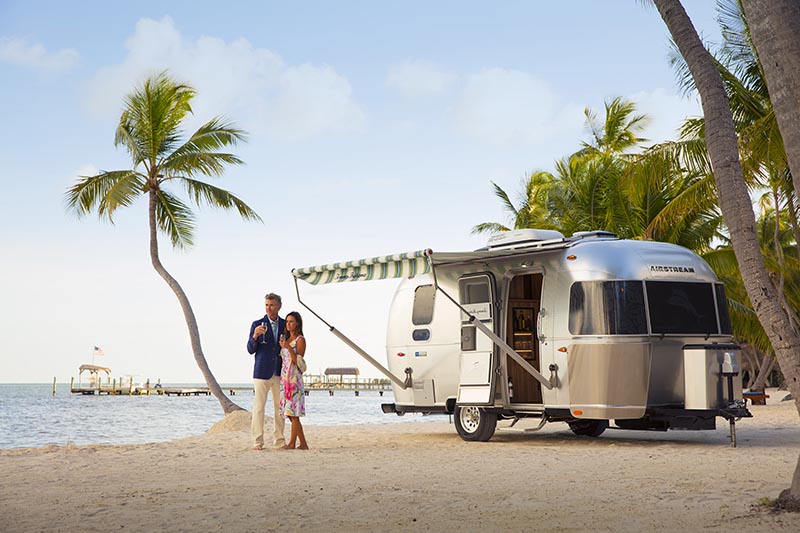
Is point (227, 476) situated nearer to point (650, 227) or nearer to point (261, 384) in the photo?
point (261, 384)

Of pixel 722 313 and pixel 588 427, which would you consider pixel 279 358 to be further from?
pixel 722 313

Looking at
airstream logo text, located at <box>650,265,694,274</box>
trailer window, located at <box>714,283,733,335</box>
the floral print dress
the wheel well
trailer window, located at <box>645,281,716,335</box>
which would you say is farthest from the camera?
the wheel well

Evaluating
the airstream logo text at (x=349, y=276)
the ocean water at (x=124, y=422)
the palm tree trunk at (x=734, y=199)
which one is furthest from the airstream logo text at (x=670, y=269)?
the ocean water at (x=124, y=422)

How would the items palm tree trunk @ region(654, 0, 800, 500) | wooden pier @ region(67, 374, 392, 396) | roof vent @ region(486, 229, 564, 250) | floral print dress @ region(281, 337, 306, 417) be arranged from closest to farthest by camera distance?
palm tree trunk @ region(654, 0, 800, 500)
floral print dress @ region(281, 337, 306, 417)
roof vent @ region(486, 229, 564, 250)
wooden pier @ region(67, 374, 392, 396)

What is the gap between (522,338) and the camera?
45.2 ft

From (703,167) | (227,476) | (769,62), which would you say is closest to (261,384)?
(227,476)

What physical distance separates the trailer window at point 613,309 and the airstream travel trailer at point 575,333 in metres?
0.01

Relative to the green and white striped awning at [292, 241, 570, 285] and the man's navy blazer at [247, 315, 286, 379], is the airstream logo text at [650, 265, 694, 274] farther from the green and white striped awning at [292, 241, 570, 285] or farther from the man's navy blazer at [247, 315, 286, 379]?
the man's navy blazer at [247, 315, 286, 379]

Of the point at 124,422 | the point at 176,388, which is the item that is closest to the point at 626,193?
the point at 124,422

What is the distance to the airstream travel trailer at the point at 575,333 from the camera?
11797mm

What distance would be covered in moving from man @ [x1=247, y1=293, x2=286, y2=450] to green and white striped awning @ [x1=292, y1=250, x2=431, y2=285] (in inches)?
57.8

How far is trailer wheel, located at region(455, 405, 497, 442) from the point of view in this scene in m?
13.4

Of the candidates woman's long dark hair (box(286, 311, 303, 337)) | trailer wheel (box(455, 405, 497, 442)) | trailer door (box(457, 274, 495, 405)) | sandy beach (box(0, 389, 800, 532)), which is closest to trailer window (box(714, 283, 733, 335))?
sandy beach (box(0, 389, 800, 532))

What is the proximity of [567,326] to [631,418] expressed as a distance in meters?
1.43
